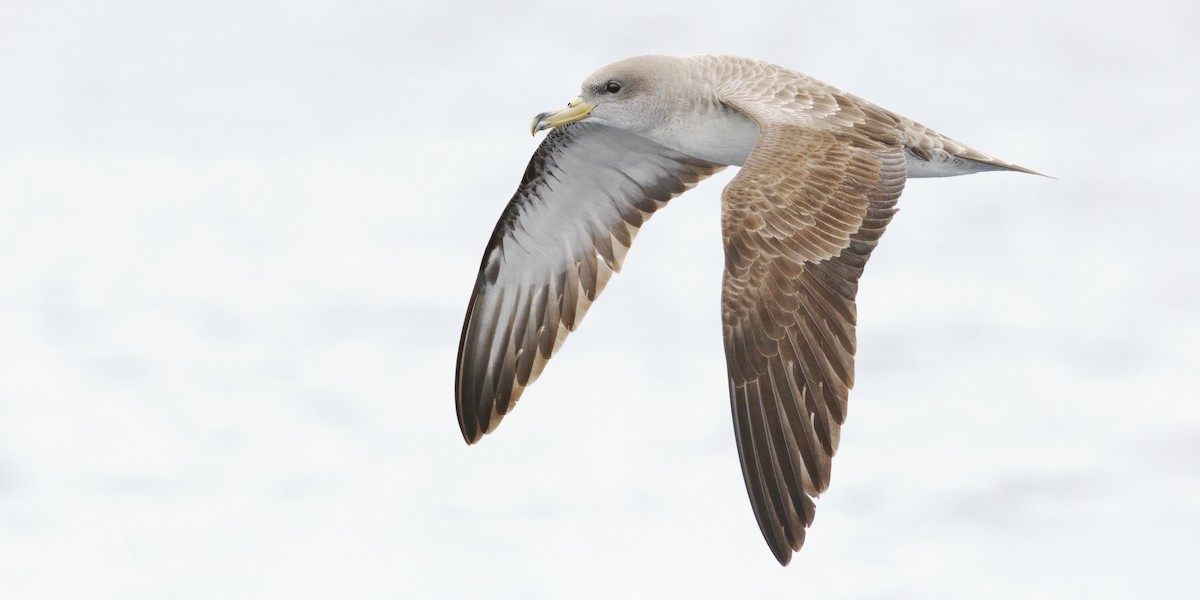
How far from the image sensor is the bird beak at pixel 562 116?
9.73 metres

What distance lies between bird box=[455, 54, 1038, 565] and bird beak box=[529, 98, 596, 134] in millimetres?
11

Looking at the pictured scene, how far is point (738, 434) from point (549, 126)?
2.54 metres

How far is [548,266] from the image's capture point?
10.7m

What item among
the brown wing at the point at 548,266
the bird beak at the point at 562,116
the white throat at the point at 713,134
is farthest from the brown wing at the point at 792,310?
the brown wing at the point at 548,266

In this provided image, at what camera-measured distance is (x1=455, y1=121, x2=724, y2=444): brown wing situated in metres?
10.6

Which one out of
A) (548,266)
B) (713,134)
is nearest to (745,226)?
(713,134)

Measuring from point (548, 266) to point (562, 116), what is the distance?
1.24 meters

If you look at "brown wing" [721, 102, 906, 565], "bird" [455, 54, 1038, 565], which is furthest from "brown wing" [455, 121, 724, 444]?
"brown wing" [721, 102, 906, 565]

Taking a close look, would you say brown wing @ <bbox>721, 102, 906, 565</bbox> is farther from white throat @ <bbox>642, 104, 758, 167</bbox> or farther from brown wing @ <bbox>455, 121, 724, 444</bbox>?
brown wing @ <bbox>455, 121, 724, 444</bbox>

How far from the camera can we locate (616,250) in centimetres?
1070

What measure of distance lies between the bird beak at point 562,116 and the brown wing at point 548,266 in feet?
2.77

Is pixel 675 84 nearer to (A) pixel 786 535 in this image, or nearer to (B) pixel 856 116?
(B) pixel 856 116

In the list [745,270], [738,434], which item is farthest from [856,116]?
[738,434]

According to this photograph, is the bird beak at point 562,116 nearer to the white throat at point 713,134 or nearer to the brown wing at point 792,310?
the white throat at point 713,134
